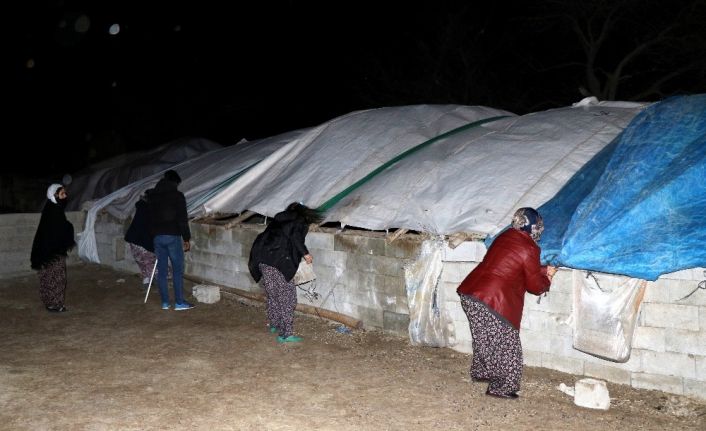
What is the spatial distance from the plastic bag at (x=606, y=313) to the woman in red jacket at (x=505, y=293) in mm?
522

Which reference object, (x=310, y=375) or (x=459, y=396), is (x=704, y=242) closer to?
(x=459, y=396)

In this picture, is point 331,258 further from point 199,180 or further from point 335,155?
point 199,180

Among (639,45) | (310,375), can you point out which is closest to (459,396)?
(310,375)

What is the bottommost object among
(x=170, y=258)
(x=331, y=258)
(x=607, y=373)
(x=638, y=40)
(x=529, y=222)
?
(x=607, y=373)

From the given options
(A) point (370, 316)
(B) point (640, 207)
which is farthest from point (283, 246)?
(B) point (640, 207)

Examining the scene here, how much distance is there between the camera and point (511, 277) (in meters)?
4.55

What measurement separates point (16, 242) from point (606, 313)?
33.4 feet

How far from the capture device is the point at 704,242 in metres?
→ 4.46

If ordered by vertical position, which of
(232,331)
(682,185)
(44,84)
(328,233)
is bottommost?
(232,331)

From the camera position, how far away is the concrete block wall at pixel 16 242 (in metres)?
10.6

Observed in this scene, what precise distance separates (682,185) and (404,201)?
9.30 feet

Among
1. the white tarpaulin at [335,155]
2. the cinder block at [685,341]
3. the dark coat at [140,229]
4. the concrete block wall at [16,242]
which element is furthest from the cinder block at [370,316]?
the concrete block wall at [16,242]

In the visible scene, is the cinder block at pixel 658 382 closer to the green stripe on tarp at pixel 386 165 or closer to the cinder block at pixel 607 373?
the cinder block at pixel 607 373

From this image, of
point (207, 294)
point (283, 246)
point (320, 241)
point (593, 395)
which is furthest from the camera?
point (207, 294)
